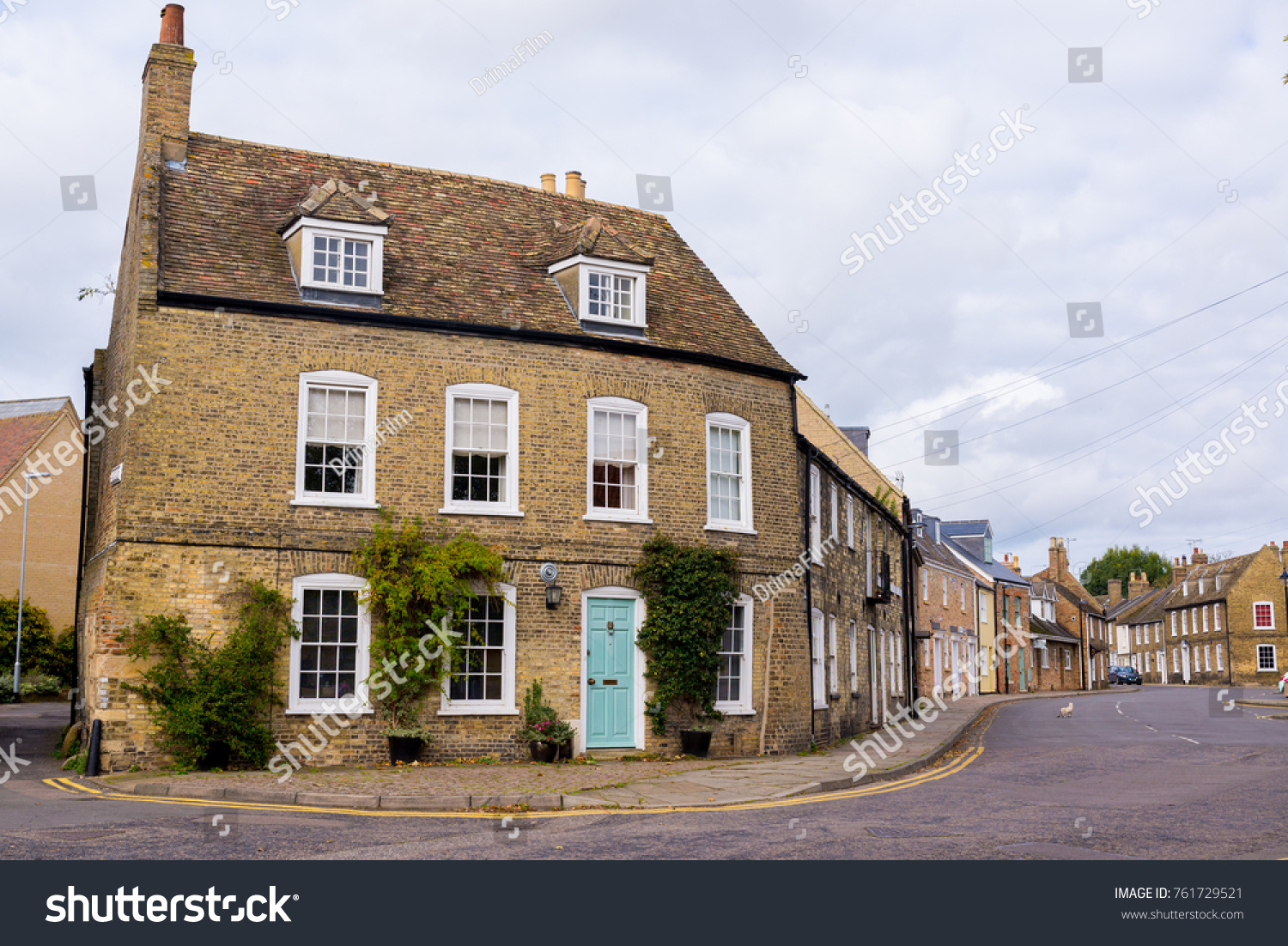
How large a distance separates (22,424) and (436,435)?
129 ft

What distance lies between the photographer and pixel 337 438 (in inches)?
732

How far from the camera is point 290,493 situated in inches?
711

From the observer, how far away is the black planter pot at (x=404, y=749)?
17.8 metres

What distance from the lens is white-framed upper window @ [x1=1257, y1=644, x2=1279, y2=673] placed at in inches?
3012

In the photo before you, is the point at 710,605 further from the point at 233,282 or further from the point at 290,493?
the point at 233,282

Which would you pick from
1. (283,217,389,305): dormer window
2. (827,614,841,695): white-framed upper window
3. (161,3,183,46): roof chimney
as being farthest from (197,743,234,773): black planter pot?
(827,614,841,695): white-framed upper window

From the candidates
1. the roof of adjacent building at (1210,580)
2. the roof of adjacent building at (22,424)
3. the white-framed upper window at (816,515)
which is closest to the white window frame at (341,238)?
the white-framed upper window at (816,515)

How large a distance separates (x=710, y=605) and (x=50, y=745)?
523 inches

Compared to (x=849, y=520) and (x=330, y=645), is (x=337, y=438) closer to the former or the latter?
(x=330, y=645)

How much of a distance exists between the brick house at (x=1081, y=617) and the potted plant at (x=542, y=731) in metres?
61.1

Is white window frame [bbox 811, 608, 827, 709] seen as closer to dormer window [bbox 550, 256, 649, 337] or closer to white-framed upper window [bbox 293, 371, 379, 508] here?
dormer window [bbox 550, 256, 649, 337]

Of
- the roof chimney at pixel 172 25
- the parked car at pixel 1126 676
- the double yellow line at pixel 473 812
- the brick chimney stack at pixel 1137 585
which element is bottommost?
the parked car at pixel 1126 676

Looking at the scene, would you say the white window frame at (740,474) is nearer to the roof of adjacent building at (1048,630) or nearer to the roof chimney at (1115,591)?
the roof of adjacent building at (1048,630)

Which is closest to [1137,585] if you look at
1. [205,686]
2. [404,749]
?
[404,749]
